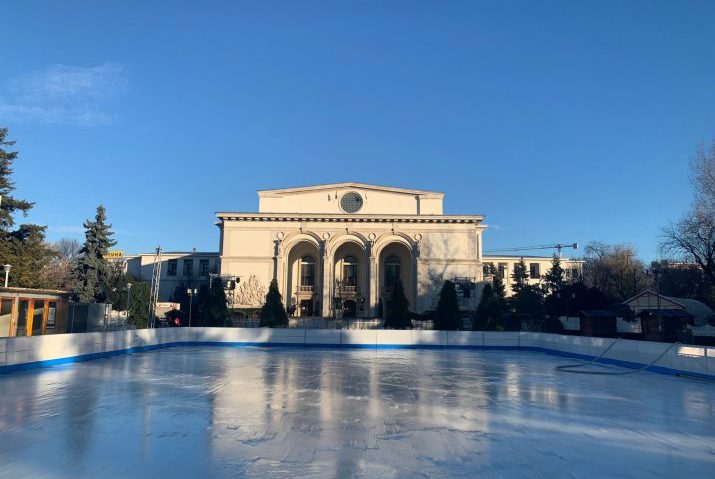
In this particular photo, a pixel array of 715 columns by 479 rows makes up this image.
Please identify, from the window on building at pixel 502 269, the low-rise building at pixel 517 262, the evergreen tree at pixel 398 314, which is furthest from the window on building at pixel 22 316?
the window on building at pixel 502 269

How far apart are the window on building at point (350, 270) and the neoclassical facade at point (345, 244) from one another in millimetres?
172

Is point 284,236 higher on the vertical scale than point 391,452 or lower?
higher

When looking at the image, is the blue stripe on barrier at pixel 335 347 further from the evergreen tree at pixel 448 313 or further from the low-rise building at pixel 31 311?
the evergreen tree at pixel 448 313

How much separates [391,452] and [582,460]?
242 centimetres

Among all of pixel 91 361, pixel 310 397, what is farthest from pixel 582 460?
pixel 91 361

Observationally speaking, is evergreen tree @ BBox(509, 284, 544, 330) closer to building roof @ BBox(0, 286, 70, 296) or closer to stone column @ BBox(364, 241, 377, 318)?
stone column @ BBox(364, 241, 377, 318)

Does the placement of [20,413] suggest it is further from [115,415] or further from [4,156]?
[4,156]

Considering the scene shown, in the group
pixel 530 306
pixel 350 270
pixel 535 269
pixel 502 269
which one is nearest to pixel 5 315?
pixel 350 270

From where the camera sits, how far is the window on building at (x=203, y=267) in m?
65.1

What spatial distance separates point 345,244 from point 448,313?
19.5m

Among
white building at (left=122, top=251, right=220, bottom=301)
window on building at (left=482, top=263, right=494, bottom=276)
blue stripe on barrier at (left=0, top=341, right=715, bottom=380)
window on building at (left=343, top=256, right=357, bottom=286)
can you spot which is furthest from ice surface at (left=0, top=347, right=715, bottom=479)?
window on building at (left=482, top=263, right=494, bottom=276)

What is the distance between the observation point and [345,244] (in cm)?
5372

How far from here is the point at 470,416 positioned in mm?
9219

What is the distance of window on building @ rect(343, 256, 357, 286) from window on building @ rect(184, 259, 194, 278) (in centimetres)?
2216
